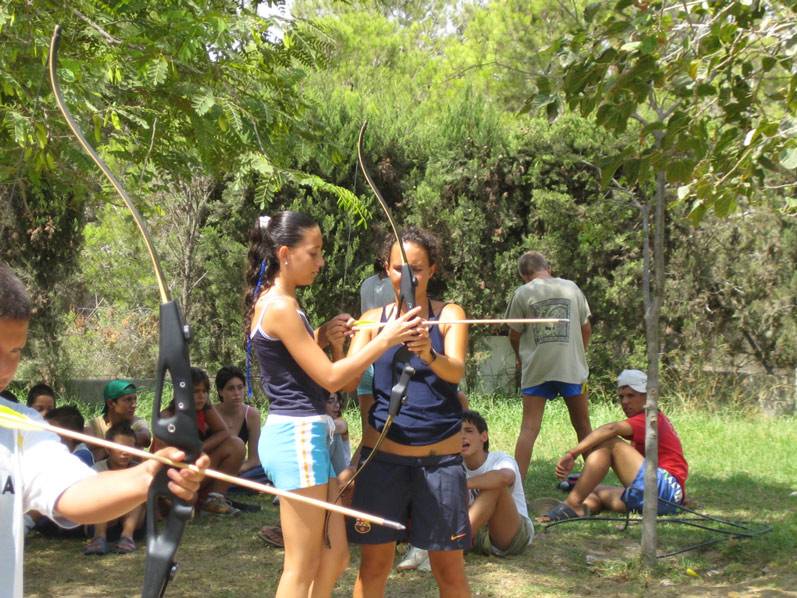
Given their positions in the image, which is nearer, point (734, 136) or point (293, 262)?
point (293, 262)

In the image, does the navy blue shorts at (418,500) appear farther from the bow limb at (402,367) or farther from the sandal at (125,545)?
the sandal at (125,545)

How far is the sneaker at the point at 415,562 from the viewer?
5.18 meters

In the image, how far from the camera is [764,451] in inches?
333

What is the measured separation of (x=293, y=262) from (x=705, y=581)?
2.85 metres

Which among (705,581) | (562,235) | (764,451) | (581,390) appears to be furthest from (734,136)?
(562,235)

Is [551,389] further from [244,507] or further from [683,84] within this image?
[683,84]

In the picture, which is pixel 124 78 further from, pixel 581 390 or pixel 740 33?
pixel 581 390

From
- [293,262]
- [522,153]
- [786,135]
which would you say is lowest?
[293,262]

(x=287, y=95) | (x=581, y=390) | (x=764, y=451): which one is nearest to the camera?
(x=287, y=95)

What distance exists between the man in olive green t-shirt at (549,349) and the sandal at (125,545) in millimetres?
2630

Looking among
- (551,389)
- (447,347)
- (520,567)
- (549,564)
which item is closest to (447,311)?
(447,347)

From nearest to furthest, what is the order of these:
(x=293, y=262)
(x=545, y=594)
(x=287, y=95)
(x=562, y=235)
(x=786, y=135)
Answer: (x=293, y=262) → (x=786, y=135) → (x=545, y=594) → (x=287, y=95) → (x=562, y=235)

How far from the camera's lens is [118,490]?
1924 millimetres

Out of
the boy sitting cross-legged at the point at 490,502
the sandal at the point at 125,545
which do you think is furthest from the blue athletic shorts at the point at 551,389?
the sandal at the point at 125,545
